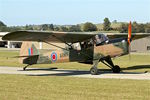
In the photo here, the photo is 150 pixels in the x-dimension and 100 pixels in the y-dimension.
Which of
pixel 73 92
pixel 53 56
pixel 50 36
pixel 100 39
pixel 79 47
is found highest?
pixel 50 36

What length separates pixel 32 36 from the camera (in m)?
17.2

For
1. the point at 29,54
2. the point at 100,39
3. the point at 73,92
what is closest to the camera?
the point at 73,92

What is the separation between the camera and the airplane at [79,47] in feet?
56.7

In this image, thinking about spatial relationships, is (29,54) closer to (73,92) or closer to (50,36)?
(50,36)

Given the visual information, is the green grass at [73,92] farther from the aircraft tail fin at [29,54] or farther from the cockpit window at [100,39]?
the aircraft tail fin at [29,54]

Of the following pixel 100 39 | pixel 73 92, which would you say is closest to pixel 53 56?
pixel 100 39

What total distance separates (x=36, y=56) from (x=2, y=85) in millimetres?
7544

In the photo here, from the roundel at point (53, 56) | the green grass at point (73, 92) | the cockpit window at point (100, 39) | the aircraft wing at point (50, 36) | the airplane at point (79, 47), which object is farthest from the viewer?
the roundel at point (53, 56)

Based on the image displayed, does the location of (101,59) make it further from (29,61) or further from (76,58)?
(29,61)

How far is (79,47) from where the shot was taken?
18859 mm

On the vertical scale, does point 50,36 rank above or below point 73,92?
above

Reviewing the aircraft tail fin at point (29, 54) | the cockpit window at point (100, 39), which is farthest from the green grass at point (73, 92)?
the aircraft tail fin at point (29, 54)

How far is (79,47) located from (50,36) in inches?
77.6

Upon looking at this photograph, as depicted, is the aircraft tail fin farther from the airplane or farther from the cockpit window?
the cockpit window
